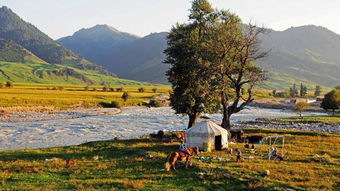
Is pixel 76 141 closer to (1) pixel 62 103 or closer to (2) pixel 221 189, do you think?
(2) pixel 221 189

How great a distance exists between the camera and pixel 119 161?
3105 centimetres

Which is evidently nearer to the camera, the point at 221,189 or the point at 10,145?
the point at 221,189

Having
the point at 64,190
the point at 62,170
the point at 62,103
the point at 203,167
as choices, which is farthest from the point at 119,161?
the point at 62,103

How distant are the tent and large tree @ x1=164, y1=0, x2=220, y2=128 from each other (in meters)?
8.43

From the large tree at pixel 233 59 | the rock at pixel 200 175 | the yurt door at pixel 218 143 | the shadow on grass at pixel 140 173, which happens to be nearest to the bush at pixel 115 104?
the large tree at pixel 233 59

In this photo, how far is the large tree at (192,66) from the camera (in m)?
47.0

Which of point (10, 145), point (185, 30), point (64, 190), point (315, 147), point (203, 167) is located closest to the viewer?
point (64, 190)

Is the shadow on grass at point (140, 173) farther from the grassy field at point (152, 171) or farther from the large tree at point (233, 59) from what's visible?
the large tree at point (233, 59)

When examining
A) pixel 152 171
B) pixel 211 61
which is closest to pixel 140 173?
pixel 152 171

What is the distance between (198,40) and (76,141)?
21625 mm

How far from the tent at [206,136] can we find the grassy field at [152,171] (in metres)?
1.87

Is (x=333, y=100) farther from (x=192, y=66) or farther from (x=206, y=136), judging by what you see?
(x=206, y=136)

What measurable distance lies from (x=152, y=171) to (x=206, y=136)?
38.0 feet

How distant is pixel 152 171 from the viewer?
87.3 ft
